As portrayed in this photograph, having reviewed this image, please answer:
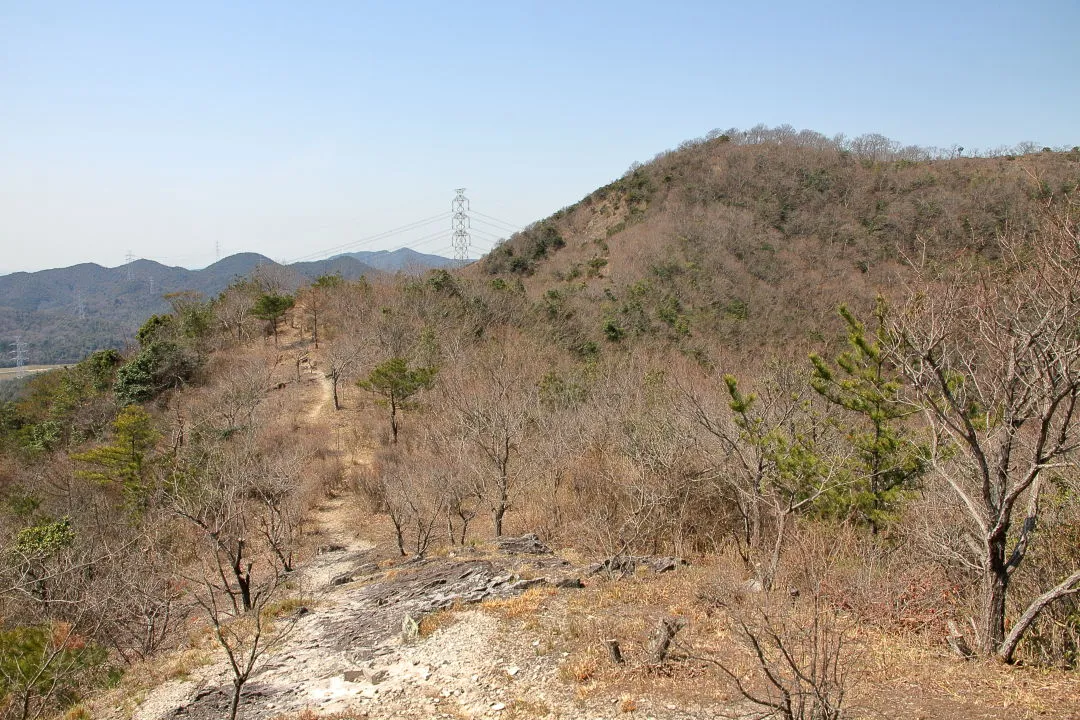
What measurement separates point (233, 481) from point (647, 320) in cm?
2938

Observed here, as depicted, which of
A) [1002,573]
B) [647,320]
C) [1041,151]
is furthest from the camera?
[1041,151]

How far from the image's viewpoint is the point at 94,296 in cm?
13875

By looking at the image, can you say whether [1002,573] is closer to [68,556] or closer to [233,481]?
[233,481]

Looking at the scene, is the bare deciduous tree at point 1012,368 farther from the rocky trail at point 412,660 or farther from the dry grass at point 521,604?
the dry grass at point 521,604

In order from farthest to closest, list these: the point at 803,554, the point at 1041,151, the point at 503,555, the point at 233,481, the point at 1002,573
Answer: the point at 1041,151 < the point at 233,481 < the point at 503,555 < the point at 803,554 < the point at 1002,573

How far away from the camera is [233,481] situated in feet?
44.8

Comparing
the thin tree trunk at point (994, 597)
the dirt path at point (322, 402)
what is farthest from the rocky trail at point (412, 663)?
the dirt path at point (322, 402)

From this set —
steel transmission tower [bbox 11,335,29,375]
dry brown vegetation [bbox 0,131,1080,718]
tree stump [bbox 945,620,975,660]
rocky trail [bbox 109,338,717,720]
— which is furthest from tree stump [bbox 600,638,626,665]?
steel transmission tower [bbox 11,335,29,375]

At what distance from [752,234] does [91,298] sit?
14087cm

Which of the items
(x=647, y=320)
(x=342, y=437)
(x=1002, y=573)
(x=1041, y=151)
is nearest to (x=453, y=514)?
(x=342, y=437)

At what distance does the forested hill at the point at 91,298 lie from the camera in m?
97.6

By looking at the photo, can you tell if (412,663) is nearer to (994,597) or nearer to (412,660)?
(412,660)

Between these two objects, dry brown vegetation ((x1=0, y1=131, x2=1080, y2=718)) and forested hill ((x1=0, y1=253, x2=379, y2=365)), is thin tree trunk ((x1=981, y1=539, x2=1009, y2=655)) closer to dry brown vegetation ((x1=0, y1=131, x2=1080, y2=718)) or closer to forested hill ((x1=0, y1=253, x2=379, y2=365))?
dry brown vegetation ((x1=0, y1=131, x2=1080, y2=718))

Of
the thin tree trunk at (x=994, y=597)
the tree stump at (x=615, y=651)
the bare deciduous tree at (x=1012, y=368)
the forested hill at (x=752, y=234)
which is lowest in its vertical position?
Result: the tree stump at (x=615, y=651)
